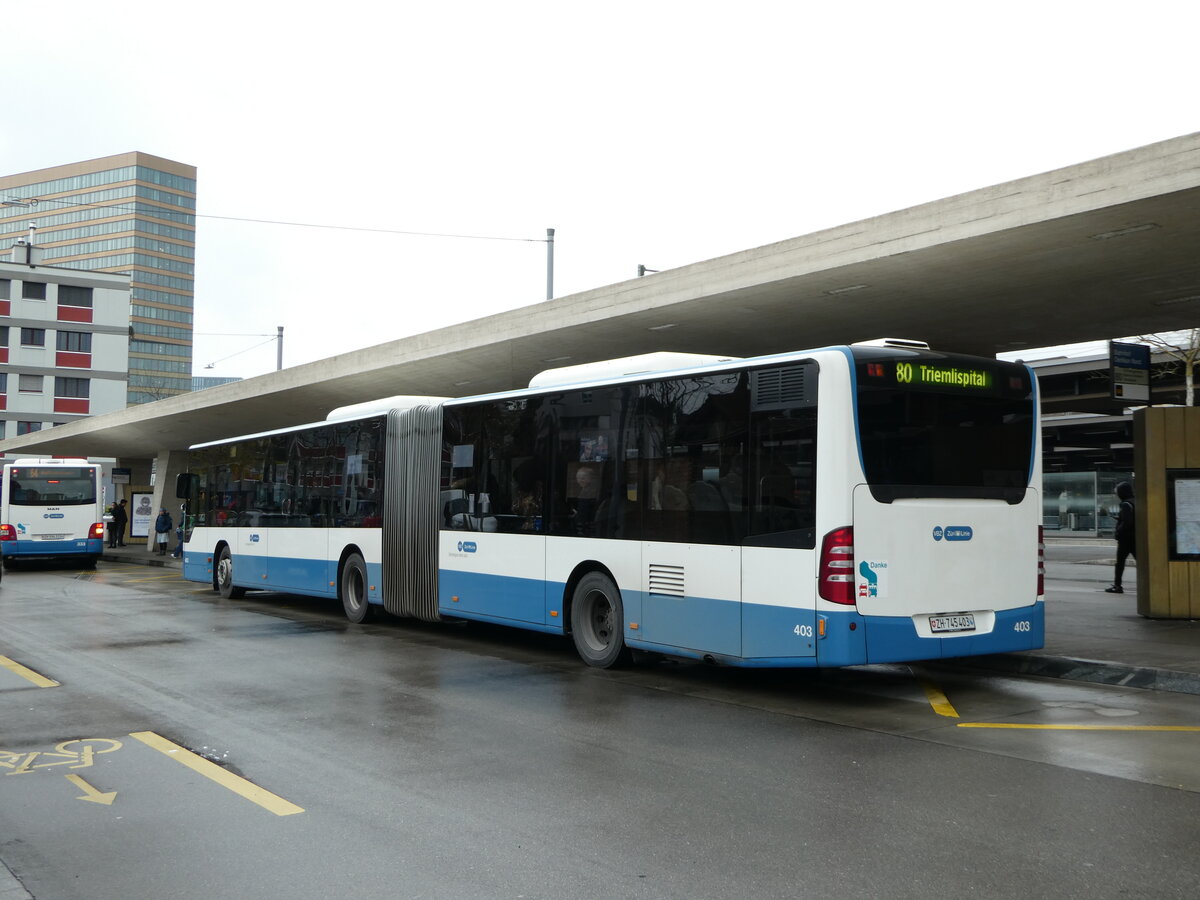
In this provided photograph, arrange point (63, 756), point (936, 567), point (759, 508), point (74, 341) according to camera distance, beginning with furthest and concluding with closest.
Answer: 1. point (74, 341)
2. point (759, 508)
3. point (936, 567)
4. point (63, 756)

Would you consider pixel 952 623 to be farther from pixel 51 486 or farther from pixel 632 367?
pixel 51 486

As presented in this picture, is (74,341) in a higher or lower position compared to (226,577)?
higher

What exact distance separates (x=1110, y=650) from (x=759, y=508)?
185 inches

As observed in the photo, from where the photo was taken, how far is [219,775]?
6566 millimetres

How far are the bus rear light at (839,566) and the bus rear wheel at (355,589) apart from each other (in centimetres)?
863

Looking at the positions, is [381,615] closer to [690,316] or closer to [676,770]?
[690,316]

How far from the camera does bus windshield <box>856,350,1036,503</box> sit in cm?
891

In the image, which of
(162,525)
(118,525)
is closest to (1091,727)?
(162,525)

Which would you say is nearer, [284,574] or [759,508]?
[759,508]

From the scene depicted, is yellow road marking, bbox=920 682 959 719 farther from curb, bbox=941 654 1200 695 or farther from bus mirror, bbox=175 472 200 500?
bus mirror, bbox=175 472 200 500

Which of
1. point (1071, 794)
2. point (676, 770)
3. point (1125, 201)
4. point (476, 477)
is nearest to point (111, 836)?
point (676, 770)

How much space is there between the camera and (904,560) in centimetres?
891

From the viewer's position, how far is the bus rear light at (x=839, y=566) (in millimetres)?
8648

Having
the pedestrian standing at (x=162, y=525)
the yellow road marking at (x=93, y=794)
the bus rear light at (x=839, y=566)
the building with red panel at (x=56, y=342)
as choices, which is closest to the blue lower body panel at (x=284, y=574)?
the bus rear light at (x=839, y=566)
